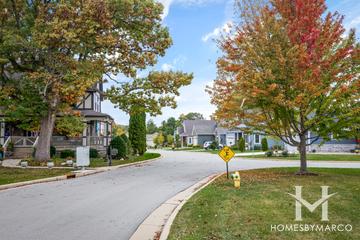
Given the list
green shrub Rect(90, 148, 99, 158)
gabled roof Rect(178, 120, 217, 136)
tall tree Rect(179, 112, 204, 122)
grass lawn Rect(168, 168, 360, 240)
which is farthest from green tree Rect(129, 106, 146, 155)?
tall tree Rect(179, 112, 204, 122)

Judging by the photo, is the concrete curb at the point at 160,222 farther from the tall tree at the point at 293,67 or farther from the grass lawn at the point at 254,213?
the tall tree at the point at 293,67

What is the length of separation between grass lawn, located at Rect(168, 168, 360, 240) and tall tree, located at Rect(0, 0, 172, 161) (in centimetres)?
1105

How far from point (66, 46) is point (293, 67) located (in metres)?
12.6

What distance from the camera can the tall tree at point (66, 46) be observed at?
17.2m

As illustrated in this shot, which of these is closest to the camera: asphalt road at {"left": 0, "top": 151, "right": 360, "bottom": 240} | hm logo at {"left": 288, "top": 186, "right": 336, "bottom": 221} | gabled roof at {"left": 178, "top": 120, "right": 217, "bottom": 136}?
asphalt road at {"left": 0, "top": 151, "right": 360, "bottom": 240}

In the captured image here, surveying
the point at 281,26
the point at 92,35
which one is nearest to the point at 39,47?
the point at 92,35

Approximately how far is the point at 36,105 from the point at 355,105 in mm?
16654

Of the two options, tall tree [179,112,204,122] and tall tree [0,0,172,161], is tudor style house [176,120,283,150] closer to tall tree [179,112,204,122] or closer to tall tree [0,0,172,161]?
tall tree [179,112,204,122]

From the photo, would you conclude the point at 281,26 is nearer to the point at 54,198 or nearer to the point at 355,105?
the point at 355,105

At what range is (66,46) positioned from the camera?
18469mm

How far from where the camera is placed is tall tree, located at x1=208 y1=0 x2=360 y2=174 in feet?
39.5

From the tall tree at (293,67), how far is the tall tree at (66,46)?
7.82 m

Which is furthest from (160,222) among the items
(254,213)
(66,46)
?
(66,46)

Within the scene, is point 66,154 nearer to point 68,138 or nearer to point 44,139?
point 68,138
